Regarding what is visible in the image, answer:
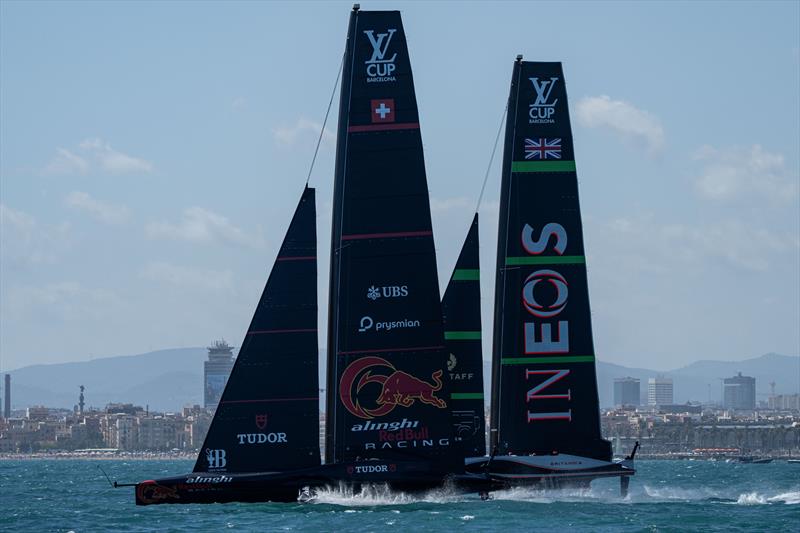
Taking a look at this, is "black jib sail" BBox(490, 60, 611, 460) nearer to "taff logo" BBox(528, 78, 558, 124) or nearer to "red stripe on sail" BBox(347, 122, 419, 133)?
"taff logo" BBox(528, 78, 558, 124)

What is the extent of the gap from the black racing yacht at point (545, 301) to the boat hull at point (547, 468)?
0.12 meters

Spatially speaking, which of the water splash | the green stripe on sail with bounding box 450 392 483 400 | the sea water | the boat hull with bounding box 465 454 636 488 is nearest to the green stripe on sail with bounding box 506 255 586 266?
the green stripe on sail with bounding box 450 392 483 400

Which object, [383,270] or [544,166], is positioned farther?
[544,166]

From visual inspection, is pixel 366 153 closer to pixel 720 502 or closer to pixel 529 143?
pixel 529 143

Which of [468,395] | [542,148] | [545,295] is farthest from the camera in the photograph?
[468,395]

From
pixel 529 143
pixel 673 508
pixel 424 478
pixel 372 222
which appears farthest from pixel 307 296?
pixel 673 508

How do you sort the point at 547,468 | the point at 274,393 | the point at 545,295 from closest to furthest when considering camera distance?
the point at 274,393, the point at 547,468, the point at 545,295

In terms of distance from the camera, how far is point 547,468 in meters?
43.5

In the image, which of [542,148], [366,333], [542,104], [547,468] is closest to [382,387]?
[366,333]

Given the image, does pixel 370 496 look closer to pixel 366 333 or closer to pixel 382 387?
pixel 382 387

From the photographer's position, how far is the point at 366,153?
1574 inches

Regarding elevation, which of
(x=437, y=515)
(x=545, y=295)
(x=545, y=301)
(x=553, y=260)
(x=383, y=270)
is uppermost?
(x=553, y=260)

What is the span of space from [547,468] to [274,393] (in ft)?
26.4

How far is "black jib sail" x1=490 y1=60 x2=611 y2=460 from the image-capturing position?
43938mm
